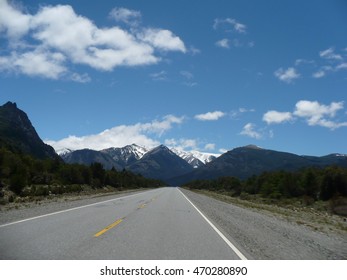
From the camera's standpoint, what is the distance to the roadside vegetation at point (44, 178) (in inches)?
2063

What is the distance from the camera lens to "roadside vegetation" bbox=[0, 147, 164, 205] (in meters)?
52.4

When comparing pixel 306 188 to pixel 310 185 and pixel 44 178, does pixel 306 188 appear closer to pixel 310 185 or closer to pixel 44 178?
pixel 310 185

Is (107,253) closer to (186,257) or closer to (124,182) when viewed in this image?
(186,257)

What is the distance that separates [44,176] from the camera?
82.1 m

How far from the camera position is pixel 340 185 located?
2977 inches

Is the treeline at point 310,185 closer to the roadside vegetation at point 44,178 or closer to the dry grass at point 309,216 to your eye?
the dry grass at point 309,216

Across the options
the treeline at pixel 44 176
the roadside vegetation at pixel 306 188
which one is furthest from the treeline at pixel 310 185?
the treeline at pixel 44 176

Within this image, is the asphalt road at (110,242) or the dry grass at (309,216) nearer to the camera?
the asphalt road at (110,242)

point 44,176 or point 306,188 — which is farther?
point 306,188

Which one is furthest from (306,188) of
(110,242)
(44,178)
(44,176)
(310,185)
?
(110,242)

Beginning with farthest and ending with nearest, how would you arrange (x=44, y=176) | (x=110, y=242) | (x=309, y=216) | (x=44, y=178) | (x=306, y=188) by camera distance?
(x=306, y=188)
(x=44, y=176)
(x=44, y=178)
(x=309, y=216)
(x=110, y=242)

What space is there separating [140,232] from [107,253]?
14.4 feet

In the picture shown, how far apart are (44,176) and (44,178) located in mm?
499

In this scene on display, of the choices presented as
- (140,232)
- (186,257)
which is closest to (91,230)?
(140,232)
